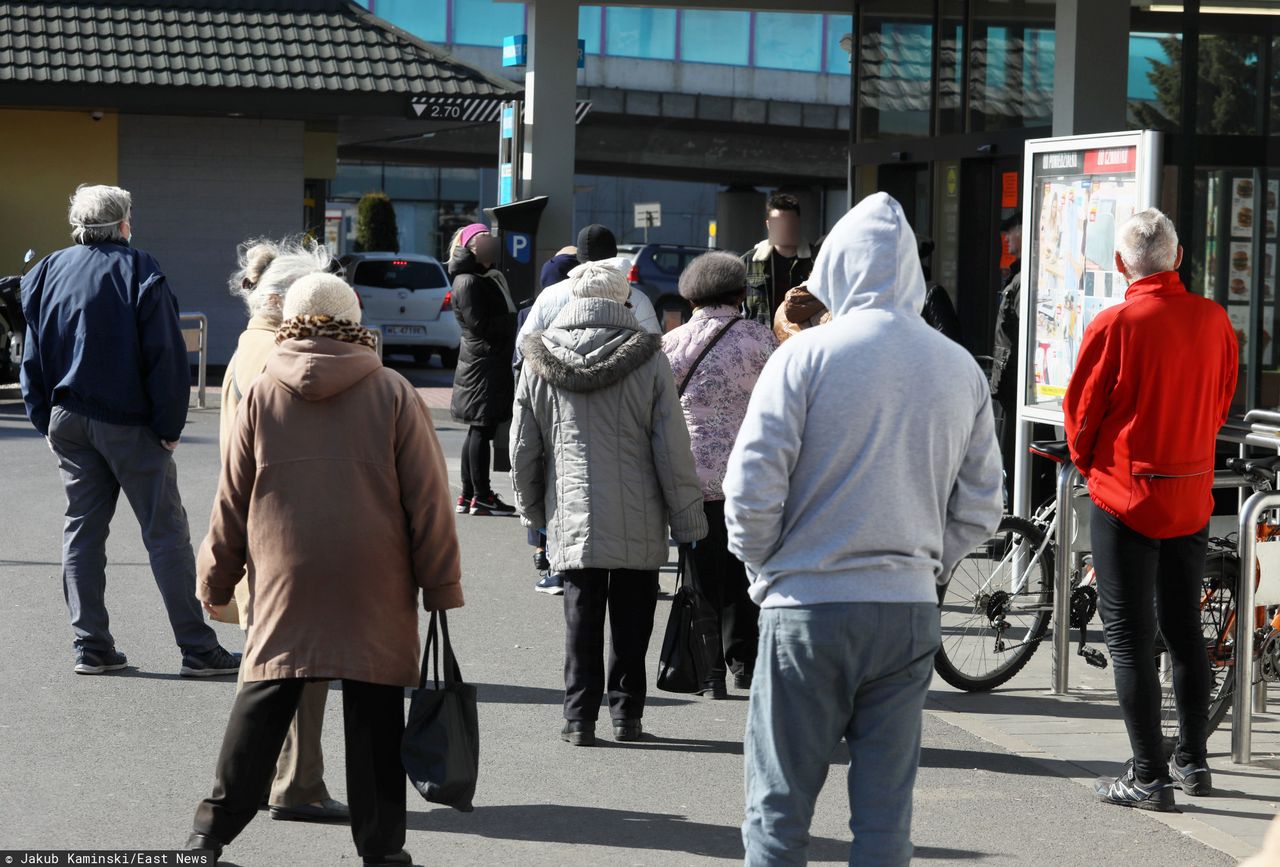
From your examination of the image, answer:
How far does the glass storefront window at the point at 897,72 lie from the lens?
13516 mm

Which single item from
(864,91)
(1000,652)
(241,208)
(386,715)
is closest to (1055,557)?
(1000,652)

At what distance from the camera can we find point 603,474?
6.31 metres

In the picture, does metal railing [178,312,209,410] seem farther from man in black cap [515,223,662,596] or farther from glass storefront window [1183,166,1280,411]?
glass storefront window [1183,166,1280,411]

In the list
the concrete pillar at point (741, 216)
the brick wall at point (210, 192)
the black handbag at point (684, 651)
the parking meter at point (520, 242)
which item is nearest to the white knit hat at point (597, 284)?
the black handbag at point (684, 651)

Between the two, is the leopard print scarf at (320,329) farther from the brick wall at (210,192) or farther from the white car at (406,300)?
the white car at (406,300)

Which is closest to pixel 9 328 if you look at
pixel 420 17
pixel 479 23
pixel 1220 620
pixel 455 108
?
pixel 455 108

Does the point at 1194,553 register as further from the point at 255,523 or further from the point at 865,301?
the point at 255,523

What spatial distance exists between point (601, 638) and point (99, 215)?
2657 mm

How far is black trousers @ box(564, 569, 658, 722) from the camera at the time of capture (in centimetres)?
638

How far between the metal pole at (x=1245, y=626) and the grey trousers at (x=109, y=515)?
4047 mm

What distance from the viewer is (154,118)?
22.9 metres

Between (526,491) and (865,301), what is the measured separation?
2.78 meters

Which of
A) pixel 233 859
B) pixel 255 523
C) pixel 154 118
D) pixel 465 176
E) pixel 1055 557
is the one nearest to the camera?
pixel 255 523

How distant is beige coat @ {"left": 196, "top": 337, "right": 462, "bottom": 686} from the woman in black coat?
6751mm
